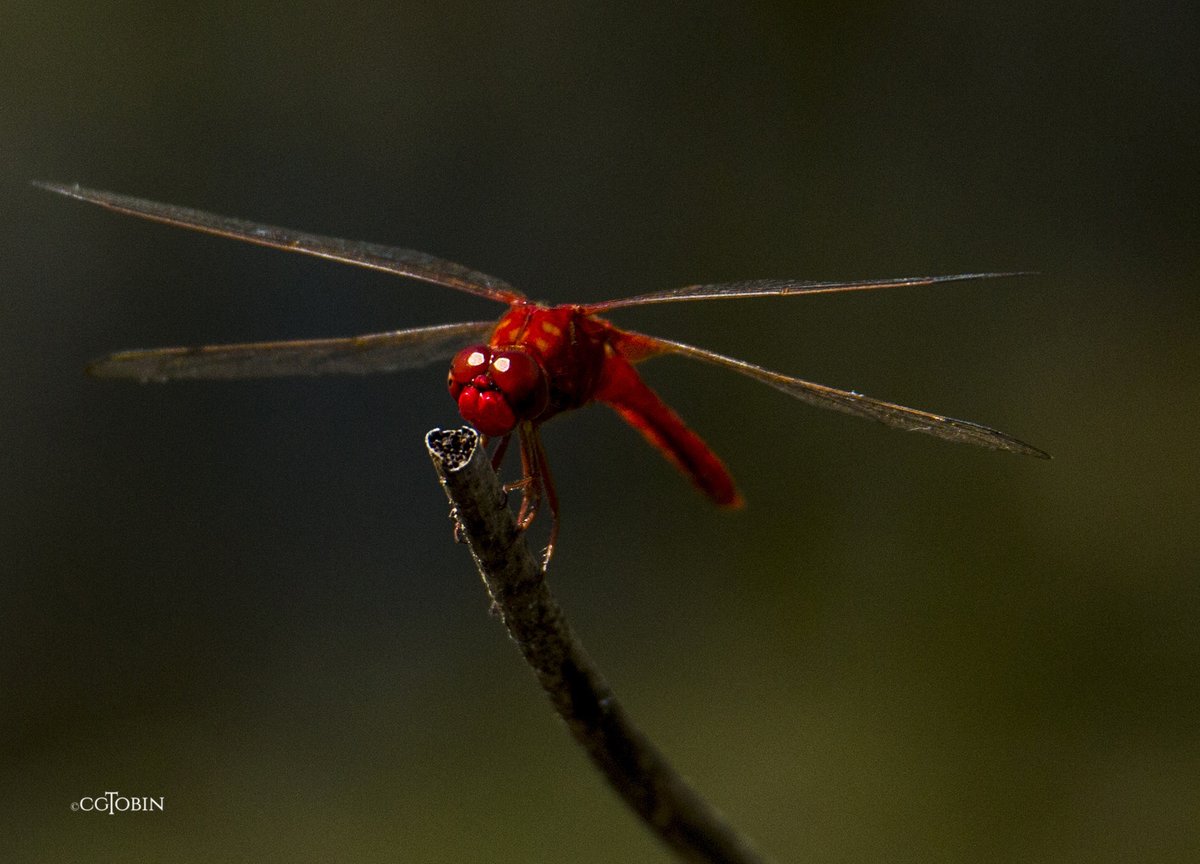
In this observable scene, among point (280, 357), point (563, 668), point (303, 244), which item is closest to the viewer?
point (563, 668)

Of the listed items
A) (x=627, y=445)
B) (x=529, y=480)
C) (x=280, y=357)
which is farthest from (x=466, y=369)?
(x=627, y=445)

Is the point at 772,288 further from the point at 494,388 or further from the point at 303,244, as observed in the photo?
the point at 303,244

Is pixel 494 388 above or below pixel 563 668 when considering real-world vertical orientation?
above

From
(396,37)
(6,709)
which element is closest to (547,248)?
(396,37)

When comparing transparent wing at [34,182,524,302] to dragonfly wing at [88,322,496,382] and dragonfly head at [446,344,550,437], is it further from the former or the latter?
dragonfly head at [446,344,550,437]

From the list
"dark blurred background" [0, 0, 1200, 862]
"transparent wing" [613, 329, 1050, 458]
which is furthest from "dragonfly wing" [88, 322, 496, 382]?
"dark blurred background" [0, 0, 1200, 862]

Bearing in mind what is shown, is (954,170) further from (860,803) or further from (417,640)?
(417,640)
